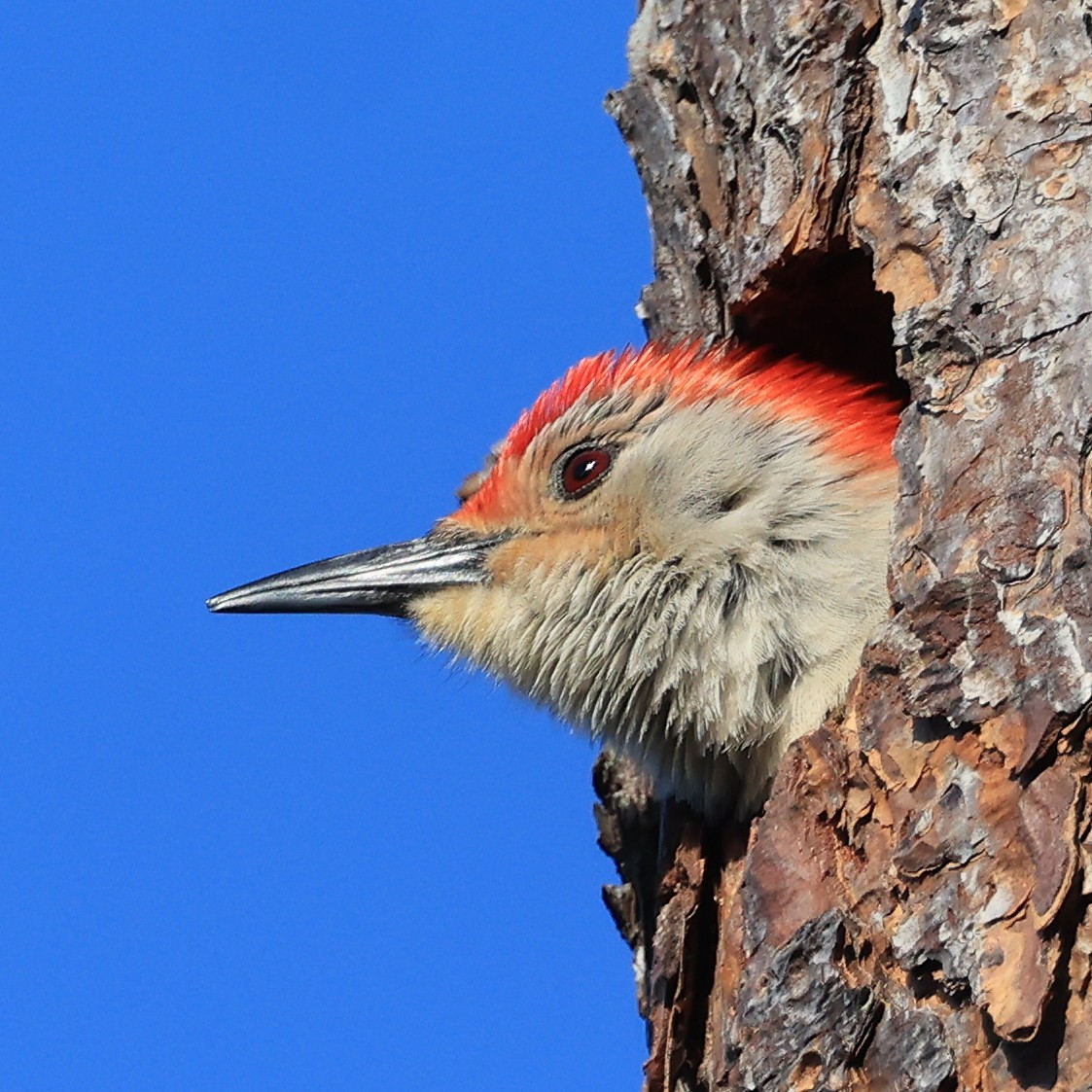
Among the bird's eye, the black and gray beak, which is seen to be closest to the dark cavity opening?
the bird's eye

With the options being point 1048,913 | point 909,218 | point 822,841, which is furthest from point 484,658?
point 1048,913

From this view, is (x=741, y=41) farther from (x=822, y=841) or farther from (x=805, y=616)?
(x=822, y=841)

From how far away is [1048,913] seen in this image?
11.1ft

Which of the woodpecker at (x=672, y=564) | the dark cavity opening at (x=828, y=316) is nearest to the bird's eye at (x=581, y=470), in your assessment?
the woodpecker at (x=672, y=564)

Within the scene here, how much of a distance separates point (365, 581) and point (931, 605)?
7.08ft

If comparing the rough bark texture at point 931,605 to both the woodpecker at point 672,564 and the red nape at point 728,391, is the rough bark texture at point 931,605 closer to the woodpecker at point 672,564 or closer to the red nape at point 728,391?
the red nape at point 728,391

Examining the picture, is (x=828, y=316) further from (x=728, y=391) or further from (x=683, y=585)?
(x=683, y=585)

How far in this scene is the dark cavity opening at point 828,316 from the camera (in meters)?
5.16

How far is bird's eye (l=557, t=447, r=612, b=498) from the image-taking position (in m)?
5.35

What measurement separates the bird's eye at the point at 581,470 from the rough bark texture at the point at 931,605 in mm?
559

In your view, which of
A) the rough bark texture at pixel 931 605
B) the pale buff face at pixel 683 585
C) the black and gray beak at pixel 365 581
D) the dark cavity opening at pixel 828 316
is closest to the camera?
the rough bark texture at pixel 931 605

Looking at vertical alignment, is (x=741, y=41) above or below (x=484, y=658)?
above

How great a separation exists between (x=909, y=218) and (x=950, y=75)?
0.36 metres

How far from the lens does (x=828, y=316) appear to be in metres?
5.44
